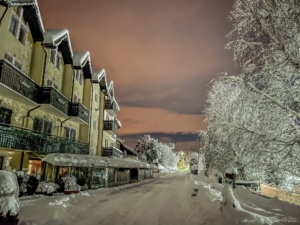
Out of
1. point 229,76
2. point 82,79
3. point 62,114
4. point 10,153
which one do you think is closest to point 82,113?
point 62,114

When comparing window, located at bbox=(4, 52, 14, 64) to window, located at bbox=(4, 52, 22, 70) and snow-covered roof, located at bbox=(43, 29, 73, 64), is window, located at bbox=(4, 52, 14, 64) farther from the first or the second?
snow-covered roof, located at bbox=(43, 29, 73, 64)

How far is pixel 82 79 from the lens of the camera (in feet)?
92.8

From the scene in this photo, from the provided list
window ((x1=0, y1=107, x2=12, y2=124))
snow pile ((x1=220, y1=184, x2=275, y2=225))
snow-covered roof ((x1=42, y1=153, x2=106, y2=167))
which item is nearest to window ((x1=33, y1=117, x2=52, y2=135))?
snow-covered roof ((x1=42, y1=153, x2=106, y2=167))

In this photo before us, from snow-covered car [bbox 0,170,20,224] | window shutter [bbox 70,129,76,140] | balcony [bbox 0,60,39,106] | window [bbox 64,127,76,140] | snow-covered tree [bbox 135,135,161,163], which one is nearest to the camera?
snow-covered car [bbox 0,170,20,224]

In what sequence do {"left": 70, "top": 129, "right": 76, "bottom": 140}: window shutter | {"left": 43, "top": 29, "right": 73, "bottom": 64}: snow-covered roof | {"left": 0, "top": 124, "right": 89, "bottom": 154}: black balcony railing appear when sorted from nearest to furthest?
{"left": 0, "top": 124, "right": 89, "bottom": 154}: black balcony railing → {"left": 43, "top": 29, "right": 73, "bottom": 64}: snow-covered roof → {"left": 70, "top": 129, "right": 76, "bottom": 140}: window shutter

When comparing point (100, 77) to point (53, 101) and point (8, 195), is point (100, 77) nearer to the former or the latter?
point (53, 101)

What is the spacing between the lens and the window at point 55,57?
21.4 m

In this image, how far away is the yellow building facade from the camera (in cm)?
1466

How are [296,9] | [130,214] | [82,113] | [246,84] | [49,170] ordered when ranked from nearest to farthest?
[296,9] → [246,84] → [130,214] → [49,170] → [82,113]

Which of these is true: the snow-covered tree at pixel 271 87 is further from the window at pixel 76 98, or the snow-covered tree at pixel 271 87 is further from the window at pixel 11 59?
the window at pixel 76 98

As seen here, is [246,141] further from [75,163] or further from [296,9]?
[75,163]

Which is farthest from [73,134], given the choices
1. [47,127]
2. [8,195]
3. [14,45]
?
[8,195]

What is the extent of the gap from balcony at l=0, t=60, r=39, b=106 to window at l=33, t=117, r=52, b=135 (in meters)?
1.57

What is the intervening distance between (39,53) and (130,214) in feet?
45.6
